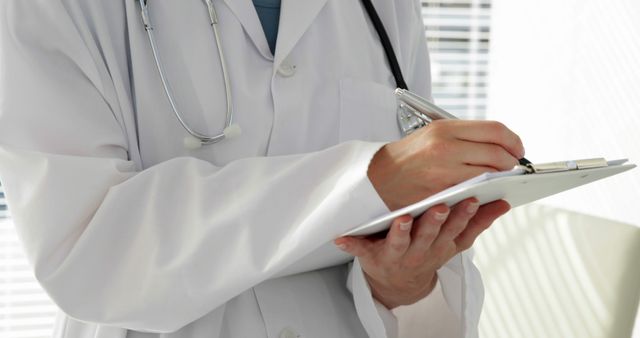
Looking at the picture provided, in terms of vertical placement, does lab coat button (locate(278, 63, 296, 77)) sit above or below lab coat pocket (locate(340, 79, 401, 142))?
above

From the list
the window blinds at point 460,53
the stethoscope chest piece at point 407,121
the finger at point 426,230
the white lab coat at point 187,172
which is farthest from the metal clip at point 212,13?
the window blinds at point 460,53

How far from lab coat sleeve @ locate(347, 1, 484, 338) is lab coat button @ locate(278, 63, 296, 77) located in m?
0.21

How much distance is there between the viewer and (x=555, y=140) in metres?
2.41

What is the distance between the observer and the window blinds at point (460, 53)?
2803 millimetres

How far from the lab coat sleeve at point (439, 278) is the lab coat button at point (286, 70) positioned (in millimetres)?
209

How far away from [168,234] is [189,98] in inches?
7.1

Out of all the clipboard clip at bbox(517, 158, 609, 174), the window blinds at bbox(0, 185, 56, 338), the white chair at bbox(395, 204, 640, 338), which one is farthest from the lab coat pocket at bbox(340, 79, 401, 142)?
the window blinds at bbox(0, 185, 56, 338)

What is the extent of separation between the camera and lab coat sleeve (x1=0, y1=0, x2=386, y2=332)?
30.0 inches

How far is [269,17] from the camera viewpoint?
987mm

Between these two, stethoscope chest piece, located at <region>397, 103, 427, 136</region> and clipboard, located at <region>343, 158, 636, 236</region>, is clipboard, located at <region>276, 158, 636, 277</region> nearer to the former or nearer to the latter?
clipboard, located at <region>343, 158, 636, 236</region>

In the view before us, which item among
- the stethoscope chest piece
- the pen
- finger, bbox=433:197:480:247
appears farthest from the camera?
the stethoscope chest piece

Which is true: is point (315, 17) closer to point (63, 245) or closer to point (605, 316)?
point (63, 245)

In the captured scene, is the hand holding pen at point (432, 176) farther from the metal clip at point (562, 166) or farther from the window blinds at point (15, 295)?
the window blinds at point (15, 295)

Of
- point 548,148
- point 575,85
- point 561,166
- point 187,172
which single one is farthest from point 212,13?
point 548,148
